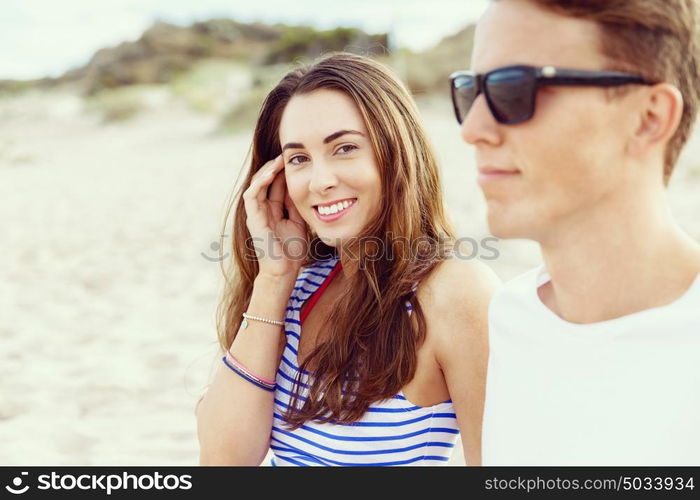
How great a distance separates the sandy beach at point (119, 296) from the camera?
3.98m

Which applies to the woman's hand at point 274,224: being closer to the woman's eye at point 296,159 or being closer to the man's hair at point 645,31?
the woman's eye at point 296,159

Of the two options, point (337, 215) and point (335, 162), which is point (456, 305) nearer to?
point (337, 215)

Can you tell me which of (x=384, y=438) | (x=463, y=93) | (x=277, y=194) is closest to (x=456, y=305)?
(x=384, y=438)

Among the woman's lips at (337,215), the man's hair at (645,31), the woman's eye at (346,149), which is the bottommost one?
the man's hair at (645,31)

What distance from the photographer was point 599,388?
1.41 m

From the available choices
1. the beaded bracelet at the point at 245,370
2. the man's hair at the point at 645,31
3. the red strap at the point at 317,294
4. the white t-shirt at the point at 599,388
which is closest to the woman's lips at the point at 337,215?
the red strap at the point at 317,294

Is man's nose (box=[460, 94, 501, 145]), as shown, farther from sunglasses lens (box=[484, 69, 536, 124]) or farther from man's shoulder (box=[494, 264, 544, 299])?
man's shoulder (box=[494, 264, 544, 299])

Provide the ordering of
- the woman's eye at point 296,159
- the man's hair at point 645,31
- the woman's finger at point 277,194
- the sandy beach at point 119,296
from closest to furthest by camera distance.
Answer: the man's hair at point 645,31
the woman's eye at point 296,159
the woman's finger at point 277,194
the sandy beach at point 119,296

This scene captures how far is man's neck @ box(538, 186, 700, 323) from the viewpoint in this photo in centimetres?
141

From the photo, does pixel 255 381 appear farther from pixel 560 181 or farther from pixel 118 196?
pixel 118 196

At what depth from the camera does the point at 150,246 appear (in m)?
8.21

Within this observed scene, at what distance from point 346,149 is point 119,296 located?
4.47 m

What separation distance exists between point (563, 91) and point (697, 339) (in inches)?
20.7
